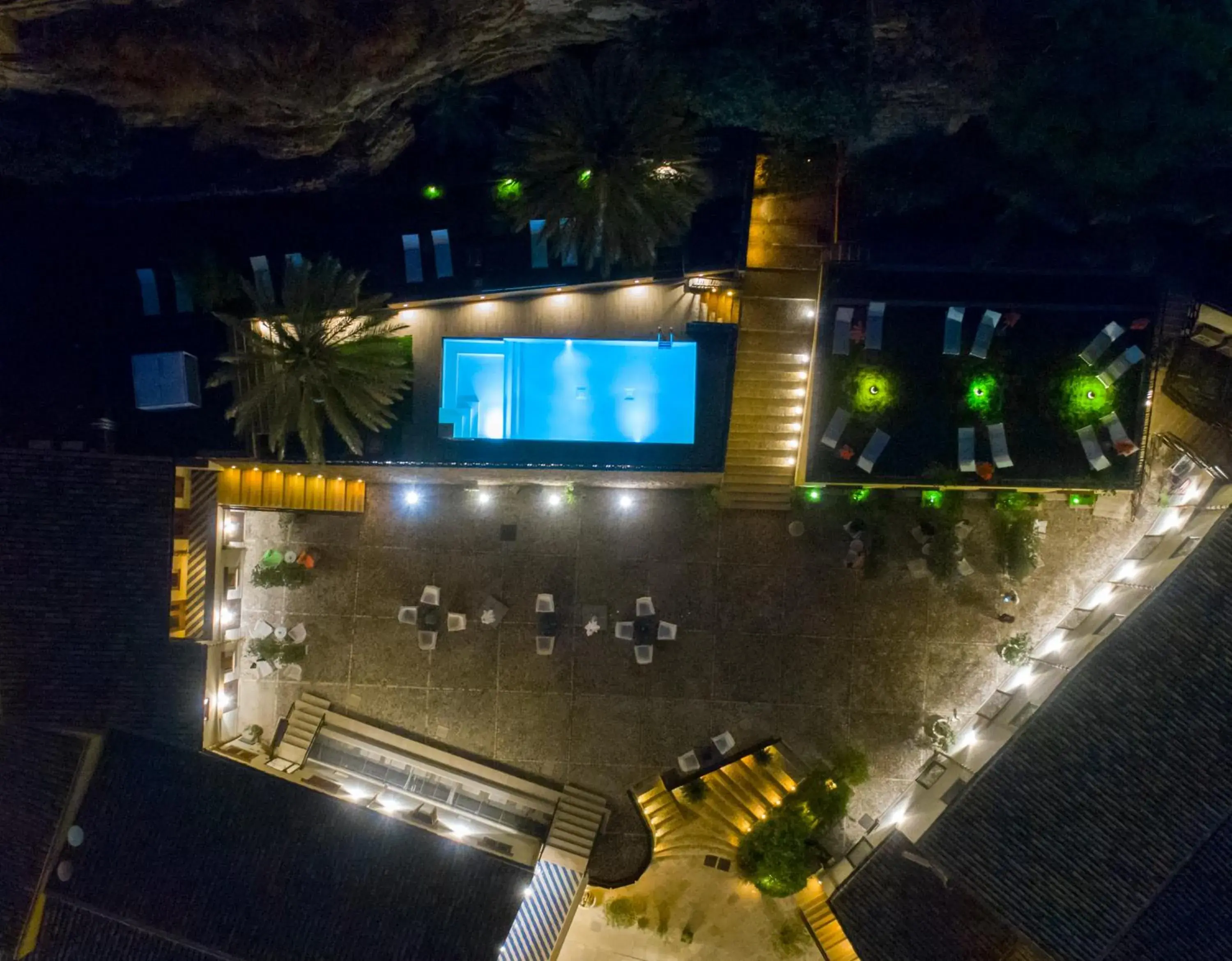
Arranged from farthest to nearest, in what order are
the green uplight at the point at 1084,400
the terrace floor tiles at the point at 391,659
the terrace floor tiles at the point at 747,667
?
the terrace floor tiles at the point at 391,659 < the terrace floor tiles at the point at 747,667 < the green uplight at the point at 1084,400

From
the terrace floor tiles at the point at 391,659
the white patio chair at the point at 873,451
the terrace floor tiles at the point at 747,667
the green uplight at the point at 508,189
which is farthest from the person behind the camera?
the terrace floor tiles at the point at 391,659

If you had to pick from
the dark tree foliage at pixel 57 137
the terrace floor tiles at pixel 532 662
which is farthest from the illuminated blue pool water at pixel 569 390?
the dark tree foliage at pixel 57 137

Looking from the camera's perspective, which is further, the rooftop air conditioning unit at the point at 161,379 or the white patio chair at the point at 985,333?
the white patio chair at the point at 985,333

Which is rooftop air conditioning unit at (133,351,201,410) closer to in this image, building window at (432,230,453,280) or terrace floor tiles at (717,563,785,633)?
building window at (432,230,453,280)

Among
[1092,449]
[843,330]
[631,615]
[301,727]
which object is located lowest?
[301,727]

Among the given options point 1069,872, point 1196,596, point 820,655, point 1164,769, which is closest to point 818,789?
point 820,655

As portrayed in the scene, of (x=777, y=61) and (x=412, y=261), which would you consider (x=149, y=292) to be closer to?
(x=412, y=261)

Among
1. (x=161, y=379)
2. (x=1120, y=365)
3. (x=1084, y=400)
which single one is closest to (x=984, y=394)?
A: (x=1084, y=400)

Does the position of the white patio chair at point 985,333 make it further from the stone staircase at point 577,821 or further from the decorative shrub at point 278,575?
the decorative shrub at point 278,575
